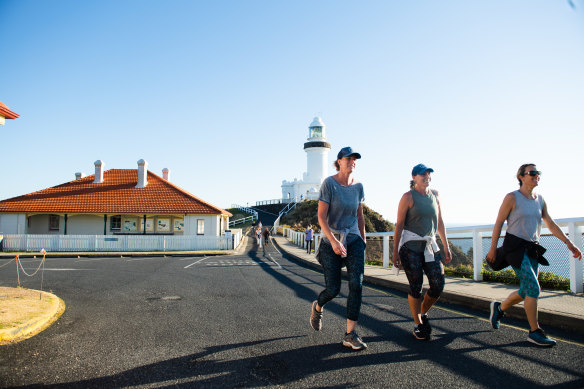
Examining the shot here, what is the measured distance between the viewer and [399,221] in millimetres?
4629

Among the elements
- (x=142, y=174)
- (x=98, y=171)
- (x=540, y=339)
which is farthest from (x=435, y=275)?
(x=98, y=171)

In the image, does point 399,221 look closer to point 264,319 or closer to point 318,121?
point 264,319

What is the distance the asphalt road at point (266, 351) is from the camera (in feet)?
10.9

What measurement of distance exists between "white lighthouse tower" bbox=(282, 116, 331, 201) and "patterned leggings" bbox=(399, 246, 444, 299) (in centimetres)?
6117

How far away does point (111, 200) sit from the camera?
30672mm

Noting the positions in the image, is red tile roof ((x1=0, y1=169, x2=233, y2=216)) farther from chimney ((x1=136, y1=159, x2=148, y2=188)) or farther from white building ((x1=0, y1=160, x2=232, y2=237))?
chimney ((x1=136, y1=159, x2=148, y2=188))

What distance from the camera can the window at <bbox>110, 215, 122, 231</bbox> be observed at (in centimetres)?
3141

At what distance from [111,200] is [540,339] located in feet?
101

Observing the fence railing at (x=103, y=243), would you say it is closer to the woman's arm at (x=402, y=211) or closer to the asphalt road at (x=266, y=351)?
the asphalt road at (x=266, y=351)

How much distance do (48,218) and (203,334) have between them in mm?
31383

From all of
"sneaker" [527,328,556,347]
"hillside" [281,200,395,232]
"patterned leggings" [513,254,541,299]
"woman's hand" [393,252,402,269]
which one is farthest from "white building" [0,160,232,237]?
"sneaker" [527,328,556,347]

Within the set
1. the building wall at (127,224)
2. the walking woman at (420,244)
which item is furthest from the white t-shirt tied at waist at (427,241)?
the building wall at (127,224)

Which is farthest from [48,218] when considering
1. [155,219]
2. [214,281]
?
[214,281]

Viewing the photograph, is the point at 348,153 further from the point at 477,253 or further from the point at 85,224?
the point at 85,224
